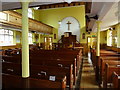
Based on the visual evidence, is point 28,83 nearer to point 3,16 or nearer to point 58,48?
point 3,16

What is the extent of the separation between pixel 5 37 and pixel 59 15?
7.88m

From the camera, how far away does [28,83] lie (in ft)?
6.26

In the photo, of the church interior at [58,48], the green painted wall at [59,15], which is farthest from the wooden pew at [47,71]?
the green painted wall at [59,15]

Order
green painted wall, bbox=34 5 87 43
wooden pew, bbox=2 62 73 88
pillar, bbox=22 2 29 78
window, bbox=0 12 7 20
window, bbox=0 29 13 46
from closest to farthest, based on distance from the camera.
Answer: pillar, bbox=22 2 29 78 < wooden pew, bbox=2 62 73 88 < window, bbox=0 12 7 20 < window, bbox=0 29 13 46 < green painted wall, bbox=34 5 87 43

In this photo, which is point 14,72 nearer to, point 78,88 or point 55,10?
point 78,88

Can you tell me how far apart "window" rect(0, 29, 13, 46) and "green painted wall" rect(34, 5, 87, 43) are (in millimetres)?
6241

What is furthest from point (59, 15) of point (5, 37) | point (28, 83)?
point (28, 83)

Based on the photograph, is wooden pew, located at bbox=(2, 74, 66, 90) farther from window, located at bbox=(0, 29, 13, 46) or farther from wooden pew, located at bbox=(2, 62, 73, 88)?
window, located at bbox=(0, 29, 13, 46)

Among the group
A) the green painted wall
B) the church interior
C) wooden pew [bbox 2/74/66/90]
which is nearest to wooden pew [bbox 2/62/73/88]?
the church interior

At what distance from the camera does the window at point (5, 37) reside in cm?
773

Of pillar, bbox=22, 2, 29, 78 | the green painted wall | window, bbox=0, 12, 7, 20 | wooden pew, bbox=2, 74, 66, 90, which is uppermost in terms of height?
the green painted wall

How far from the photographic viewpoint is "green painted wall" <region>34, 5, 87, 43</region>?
14227 millimetres

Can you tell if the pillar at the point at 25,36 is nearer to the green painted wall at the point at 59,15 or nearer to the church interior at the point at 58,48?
the church interior at the point at 58,48

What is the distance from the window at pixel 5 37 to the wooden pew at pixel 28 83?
603 centimetres
